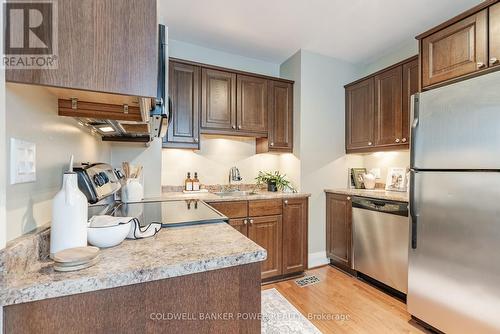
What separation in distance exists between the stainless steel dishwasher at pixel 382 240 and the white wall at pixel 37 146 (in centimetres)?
236

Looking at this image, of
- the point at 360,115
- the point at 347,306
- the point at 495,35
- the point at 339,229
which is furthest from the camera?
the point at 360,115

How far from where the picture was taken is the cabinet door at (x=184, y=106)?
7.88 ft

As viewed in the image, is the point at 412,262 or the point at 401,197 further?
the point at 401,197

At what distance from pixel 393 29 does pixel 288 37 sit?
3.50 ft

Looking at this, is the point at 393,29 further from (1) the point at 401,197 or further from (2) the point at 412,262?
(2) the point at 412,262

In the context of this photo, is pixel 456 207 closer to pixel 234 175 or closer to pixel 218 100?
pixel 234 175

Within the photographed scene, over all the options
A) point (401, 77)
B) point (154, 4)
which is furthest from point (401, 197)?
point (154, 4)

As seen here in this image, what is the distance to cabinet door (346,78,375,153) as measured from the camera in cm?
276

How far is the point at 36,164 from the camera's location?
2.56 feet

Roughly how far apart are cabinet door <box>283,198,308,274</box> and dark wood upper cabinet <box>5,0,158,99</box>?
2112 millimetres

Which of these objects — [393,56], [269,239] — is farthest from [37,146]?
[393,56]

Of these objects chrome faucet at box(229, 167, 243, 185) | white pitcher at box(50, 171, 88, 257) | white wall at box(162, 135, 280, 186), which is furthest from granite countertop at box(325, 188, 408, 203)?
white pitcher at box(50, 171, 88, 257)

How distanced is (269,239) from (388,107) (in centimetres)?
192

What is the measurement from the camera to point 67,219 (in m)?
0.69
